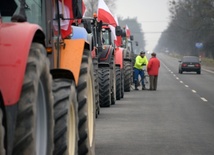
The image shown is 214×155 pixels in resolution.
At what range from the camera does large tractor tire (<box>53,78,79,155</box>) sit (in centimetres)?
679

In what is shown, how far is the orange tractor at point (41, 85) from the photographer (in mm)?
5230

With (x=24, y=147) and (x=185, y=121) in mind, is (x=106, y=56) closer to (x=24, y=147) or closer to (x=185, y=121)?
(x=185, y=121)

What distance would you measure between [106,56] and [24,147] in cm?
1753

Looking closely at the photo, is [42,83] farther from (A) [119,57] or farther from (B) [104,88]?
(A) [119,57]

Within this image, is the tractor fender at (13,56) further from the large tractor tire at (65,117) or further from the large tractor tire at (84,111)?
the large tractor tire at (84,111)

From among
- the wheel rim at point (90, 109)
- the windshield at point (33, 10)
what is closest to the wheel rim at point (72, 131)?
the windshield at point (33, 10)

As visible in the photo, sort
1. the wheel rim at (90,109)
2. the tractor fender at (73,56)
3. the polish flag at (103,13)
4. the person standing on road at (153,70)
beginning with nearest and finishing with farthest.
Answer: the tractor fender at (73,56), the wheel rim at (90,109), the polish flag at (103,13), the person standing on road at (153,70)

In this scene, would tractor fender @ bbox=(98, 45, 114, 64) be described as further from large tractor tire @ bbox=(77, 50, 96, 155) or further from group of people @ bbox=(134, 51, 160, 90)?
large tractor tire @ bbox=(77, 50, 96, 155)

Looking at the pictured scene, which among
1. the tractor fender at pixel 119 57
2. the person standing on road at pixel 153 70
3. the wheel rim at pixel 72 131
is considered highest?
the wheel rim at pixel 72 131

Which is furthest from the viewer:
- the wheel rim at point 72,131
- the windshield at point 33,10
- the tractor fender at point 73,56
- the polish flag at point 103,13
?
the polish flag at point 103,13

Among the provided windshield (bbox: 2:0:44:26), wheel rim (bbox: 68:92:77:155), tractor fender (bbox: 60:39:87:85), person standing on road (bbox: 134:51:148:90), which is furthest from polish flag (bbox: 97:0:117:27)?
wheel rim (bbox: 68:92:77:155)

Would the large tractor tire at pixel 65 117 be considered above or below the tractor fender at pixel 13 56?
below

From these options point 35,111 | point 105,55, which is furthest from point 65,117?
point 105,55

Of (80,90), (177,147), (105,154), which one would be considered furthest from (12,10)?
(177,147)
